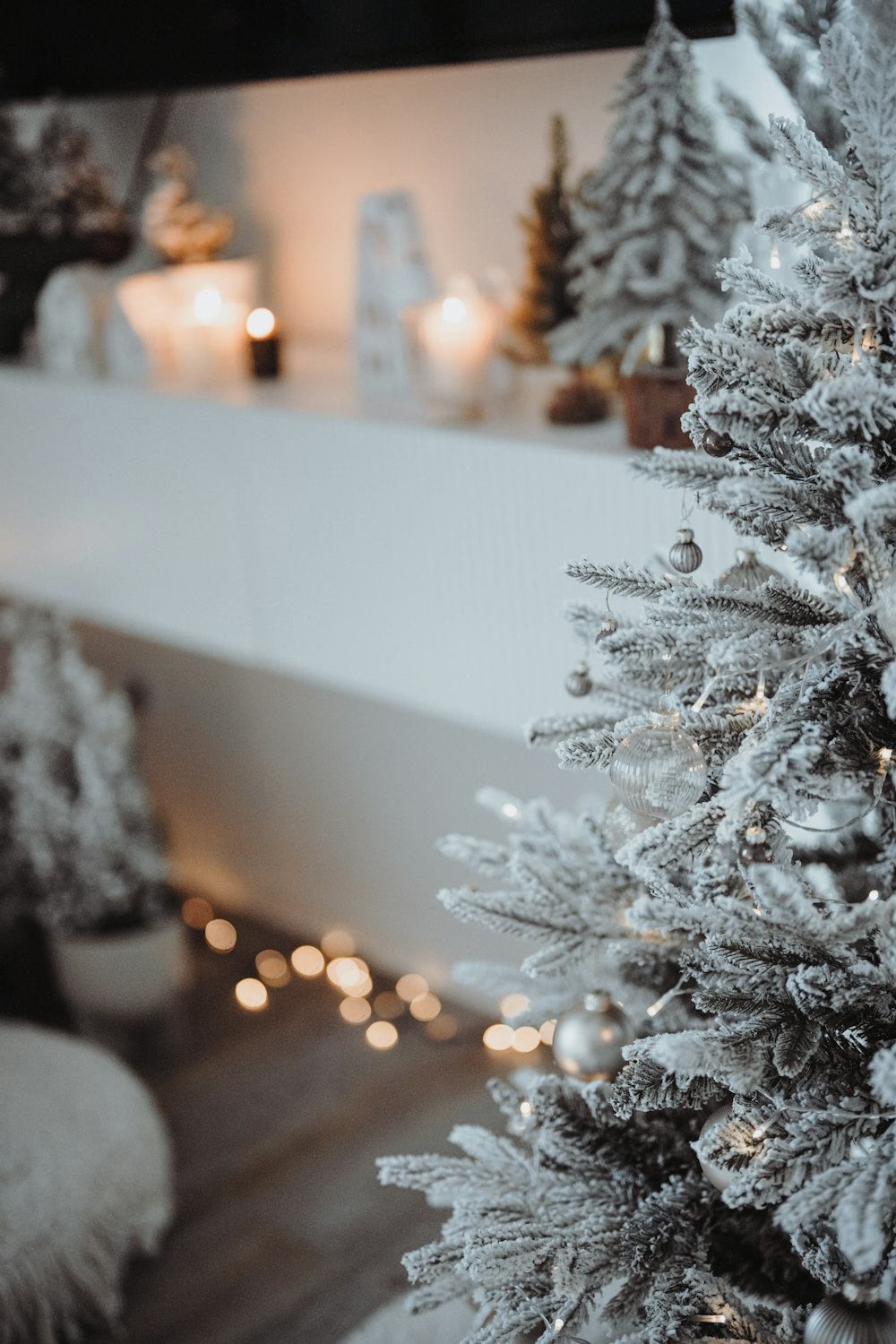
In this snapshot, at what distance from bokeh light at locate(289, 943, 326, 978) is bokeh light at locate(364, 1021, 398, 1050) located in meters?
0.20

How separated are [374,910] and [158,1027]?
0.44 metres

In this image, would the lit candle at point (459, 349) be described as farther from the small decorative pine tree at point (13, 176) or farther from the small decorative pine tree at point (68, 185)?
the small decorative pine tree at point (13, 176)

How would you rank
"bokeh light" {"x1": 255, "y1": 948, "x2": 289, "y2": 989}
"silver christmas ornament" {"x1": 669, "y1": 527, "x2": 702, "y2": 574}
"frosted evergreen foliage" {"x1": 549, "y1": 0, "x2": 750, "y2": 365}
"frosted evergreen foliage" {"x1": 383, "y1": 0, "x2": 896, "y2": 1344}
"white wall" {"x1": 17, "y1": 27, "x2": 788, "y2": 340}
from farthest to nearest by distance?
"bokeh light" {"x1": 255, "y1": 948, "x2": 289, "y2": 989}, "white wall" {"x1": 17, "y1": 27, "x2": 788, "y2": 340}, "frosted evergreen foliage" {"x1": 549, "y1": 0, "x2": 750, "y2": 365}, "silver christmas ornament" {"x1": 669, "y1": 527, "x2": 702, "y2": 574}, "frosted evergreen foliage" {"x1": 383, "y1": 0, "x2": 896, "y2": 1344}

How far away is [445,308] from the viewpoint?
146 centimetres

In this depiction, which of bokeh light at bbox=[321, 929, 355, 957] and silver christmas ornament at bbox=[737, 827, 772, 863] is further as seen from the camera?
bokeh light at bbox=[321, 929, 355, 957]

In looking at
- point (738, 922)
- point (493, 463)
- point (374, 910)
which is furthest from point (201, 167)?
point (738, 922)

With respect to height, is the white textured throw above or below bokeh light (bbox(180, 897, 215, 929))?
above

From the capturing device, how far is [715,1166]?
28.1 inches

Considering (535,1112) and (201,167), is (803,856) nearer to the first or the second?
(535,1112)

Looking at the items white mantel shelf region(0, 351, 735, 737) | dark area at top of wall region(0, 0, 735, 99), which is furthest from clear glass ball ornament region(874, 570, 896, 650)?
dark area at top of wall region(0, 0, 735, 99)

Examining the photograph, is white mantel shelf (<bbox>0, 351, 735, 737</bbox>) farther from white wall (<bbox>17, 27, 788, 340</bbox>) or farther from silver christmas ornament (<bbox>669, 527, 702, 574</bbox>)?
silver christmas ornament (<bbox>669, 527, 702, 574</bbox>)

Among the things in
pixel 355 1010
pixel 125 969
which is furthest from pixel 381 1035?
pixel 125 969

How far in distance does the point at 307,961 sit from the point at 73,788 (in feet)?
1.87

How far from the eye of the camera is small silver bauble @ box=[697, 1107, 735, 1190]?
2.35 feet
